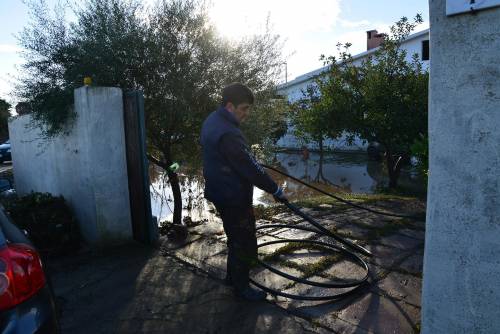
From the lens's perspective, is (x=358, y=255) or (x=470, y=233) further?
(x=358, y=255)

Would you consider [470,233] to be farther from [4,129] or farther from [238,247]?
[4,129]

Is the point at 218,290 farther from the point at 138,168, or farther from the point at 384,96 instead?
the point at 384,96

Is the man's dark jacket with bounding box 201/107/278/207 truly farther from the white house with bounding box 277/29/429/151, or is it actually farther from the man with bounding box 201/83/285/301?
the white house with bounding box 277/29/429/151

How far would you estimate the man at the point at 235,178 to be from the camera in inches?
120

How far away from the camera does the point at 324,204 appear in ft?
23.3

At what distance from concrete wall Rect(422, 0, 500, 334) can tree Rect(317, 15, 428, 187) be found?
666cm

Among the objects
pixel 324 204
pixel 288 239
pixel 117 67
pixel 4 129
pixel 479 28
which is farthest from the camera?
pixel 4 129

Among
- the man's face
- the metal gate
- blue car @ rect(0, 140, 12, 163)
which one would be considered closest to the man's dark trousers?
the man's face

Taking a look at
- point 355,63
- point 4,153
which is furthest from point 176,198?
point 355,63

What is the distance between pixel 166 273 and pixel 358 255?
2.15 m

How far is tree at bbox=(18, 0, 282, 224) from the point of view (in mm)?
4992

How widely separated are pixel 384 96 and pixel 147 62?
17.9 ft

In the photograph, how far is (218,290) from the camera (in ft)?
11.5

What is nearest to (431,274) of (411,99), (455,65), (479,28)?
(455,65)
